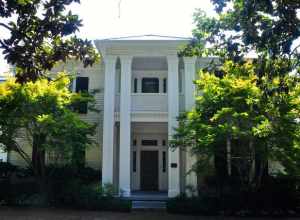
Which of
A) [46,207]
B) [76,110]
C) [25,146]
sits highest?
[76,110]

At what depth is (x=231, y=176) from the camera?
16.0m

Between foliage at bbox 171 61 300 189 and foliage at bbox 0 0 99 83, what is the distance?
261 inches

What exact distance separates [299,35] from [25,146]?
14813 mm

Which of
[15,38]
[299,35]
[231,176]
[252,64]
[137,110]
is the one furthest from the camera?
[137,110]

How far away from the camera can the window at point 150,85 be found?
19328 mm

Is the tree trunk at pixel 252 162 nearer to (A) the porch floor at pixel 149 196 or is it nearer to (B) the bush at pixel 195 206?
(B) the bush at pixel 195 206

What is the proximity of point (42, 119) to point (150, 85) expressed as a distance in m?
6.79

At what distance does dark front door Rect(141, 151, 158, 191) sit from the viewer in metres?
19.5

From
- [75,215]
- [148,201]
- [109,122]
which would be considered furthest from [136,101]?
[75,215]

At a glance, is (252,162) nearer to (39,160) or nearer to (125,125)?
(125,125)

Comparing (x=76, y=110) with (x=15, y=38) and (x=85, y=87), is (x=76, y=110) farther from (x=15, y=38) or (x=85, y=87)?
(x=15, y=38)

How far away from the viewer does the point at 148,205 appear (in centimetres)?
1577

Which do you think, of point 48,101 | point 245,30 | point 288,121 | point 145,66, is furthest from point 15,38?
point 145,66

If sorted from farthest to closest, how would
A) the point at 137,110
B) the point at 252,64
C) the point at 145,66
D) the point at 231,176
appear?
the point at 145,66 < the point at 137,110 < the point at 231,176 < the point at 252,64
